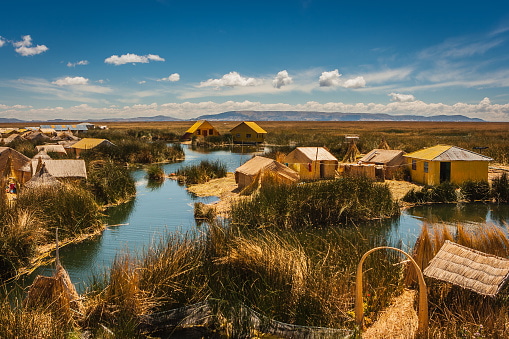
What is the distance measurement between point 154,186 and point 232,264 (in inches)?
521

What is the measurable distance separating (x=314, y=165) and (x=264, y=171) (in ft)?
11.5

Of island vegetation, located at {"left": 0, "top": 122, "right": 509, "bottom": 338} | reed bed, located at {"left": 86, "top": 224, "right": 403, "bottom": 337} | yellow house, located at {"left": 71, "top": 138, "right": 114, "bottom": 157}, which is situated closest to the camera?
island vegetation, located at {"left": 0, "top": 122, "right": 509, "bottom": 338}

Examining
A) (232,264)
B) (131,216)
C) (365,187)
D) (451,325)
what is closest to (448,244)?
(451,325)

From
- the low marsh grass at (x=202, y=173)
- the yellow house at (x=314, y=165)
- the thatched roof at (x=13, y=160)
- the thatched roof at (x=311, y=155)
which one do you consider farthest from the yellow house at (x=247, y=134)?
the thatched roof at (x=13, y=160)

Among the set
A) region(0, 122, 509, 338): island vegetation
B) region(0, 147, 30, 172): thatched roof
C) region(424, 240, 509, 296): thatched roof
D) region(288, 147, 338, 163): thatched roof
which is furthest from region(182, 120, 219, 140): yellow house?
region(424, 240, 509, 296): thatched roof

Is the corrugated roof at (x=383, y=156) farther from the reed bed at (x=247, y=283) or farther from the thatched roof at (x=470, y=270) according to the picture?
the thatched roof at (x=470, y=270)

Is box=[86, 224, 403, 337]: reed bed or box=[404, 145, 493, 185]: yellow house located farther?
box=[404, 145, 493, 185]: yellow house

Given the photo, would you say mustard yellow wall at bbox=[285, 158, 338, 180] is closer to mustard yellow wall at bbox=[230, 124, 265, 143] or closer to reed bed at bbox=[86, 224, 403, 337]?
reed bed at bbox=[86, 224, 403, 337]

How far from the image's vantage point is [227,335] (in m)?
5.29

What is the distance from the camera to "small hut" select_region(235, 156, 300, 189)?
1434 centimetres

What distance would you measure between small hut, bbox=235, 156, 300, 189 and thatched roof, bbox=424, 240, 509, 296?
9080 mm

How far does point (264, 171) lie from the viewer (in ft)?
47.0

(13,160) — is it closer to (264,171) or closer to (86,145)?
(264,171)

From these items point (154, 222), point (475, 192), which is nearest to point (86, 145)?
point (154, 222)
